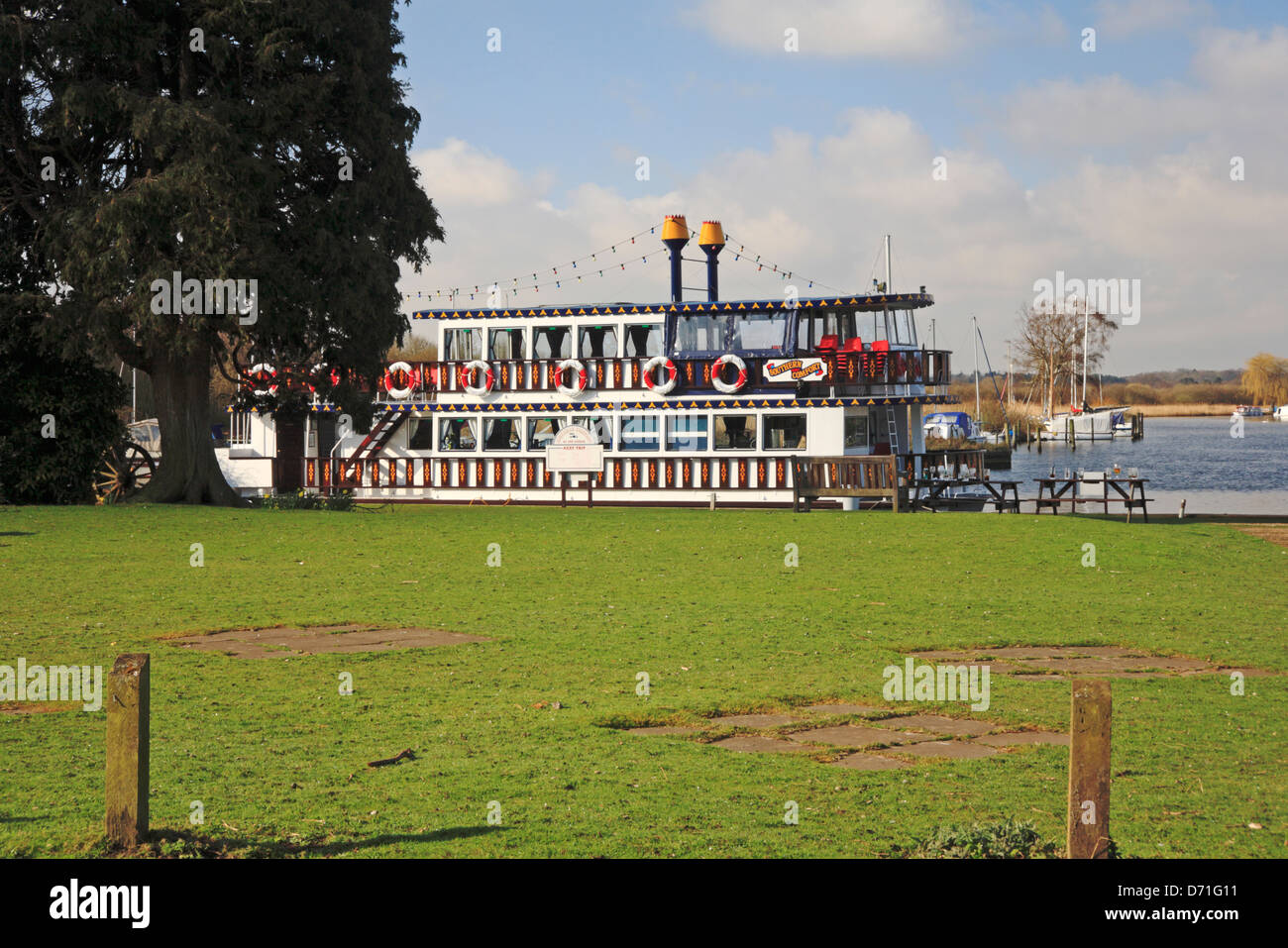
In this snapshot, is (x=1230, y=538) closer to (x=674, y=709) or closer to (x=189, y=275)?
(x=674, y=709)

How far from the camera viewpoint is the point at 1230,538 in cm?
2784

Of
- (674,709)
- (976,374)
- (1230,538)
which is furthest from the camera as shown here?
(976,374)

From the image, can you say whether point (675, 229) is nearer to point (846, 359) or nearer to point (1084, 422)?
point (846, 359)

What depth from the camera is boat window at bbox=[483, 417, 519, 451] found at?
44344 mm

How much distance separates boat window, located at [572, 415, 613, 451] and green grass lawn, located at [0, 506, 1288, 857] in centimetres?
1783

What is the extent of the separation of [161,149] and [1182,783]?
27.8 m

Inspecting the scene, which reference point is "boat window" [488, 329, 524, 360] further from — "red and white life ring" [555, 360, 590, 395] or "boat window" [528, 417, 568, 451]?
"boat window" [528, 417, 568, 451]

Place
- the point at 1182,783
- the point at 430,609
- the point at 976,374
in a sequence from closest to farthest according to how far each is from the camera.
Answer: the point at 1182,783
the point at 430,609
the point at 976,374

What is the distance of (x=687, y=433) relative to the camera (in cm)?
4150

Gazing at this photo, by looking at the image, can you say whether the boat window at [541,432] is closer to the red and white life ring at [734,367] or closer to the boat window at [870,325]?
the red and white life ring at [734,367]

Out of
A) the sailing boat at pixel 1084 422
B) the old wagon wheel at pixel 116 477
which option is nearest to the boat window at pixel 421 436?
the old wagon wheel at pixel 116 477

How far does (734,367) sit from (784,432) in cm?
248

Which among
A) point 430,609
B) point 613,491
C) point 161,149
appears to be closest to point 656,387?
point 613,491

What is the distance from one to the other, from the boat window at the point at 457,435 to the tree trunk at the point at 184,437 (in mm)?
10339
